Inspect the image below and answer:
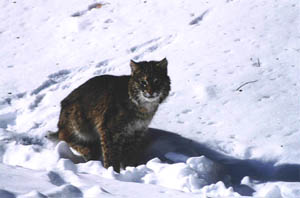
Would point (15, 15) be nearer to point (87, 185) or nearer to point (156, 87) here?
point (156, 87)

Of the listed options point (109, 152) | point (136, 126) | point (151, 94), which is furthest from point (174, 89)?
point (109, 152)

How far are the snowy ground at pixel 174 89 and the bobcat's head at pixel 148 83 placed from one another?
2.28ft

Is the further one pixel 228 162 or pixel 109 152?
pixel 109 152

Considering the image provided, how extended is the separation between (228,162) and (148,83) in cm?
128

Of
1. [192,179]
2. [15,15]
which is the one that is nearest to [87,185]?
[192,179]

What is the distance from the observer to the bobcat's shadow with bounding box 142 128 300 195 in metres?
5.86

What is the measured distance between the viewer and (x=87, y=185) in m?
4.64

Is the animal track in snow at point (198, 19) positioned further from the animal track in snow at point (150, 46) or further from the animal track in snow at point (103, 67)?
the animal track in snow at point (103, 67)

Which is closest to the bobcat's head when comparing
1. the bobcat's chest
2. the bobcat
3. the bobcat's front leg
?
the bobcat

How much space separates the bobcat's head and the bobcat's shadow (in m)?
0.62

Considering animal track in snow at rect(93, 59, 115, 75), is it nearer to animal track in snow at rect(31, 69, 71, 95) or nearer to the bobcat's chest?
animal track in snow at rect(31, 69, 71, 95)

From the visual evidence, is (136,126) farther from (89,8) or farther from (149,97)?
(89,8)

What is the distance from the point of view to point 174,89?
8.09 m

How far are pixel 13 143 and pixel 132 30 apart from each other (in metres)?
4.20
